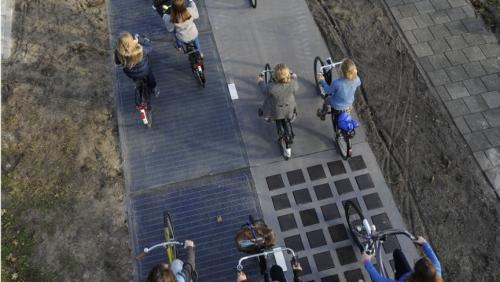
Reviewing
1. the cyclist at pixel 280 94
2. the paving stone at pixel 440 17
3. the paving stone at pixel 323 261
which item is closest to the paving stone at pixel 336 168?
the cyclist at pixel 280 94

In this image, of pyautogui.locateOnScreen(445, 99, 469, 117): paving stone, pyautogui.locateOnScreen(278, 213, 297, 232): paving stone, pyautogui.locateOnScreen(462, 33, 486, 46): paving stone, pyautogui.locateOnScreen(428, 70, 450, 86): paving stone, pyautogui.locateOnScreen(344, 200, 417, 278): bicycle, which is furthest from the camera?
pyautogui.locateOnScreen(462, 33, 486, 46): paving stone

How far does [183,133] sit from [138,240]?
7.07ft

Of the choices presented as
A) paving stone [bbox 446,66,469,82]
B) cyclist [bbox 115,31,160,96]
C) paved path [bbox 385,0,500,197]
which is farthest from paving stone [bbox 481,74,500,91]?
cyclist [bbox 115,31,160,96]

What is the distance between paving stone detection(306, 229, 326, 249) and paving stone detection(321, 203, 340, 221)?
27cm

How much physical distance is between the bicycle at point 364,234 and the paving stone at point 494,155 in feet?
7.65

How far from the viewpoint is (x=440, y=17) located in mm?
9422

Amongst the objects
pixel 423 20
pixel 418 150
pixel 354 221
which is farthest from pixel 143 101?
pixel 423 20

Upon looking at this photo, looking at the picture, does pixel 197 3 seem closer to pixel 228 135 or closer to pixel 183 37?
pixel 183 37

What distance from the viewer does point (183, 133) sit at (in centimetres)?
829

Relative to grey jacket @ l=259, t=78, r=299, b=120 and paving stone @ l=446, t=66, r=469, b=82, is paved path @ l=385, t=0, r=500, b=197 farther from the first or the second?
grey jacket @ l=259, t=78, r=299, b=120

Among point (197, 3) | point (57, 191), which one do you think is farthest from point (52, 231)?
point (197, 3)

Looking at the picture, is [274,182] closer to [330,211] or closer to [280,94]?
[330,211]

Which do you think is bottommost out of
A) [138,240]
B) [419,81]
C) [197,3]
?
[138,240]

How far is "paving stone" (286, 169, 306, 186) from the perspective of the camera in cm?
756
